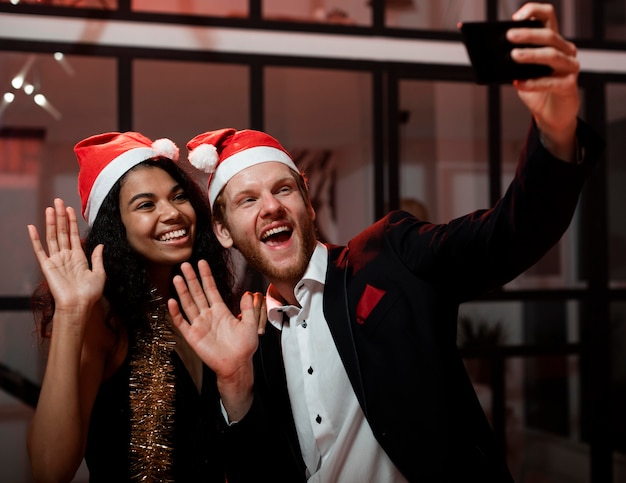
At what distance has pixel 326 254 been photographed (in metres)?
1.85

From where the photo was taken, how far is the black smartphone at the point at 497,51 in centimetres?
113

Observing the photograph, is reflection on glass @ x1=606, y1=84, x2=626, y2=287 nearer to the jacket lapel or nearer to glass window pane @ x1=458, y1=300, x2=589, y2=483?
glass window pane @ x1=458, y1=300, x2=589, y2=483

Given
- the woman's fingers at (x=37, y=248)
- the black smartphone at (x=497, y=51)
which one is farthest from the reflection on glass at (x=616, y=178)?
the woman's fingers at (x=37, y=248)

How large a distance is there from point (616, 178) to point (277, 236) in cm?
310

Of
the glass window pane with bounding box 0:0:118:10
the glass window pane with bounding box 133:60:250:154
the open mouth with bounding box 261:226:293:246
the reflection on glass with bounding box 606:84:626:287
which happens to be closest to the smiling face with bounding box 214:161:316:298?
the open mouth with bounding box 261:226:293:246

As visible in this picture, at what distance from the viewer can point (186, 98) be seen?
3453 mm

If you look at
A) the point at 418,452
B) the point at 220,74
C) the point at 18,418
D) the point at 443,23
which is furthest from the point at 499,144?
the point at 18,418

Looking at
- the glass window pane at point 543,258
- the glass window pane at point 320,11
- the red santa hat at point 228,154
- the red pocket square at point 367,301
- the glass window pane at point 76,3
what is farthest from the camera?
the glass window pane at point 543,258

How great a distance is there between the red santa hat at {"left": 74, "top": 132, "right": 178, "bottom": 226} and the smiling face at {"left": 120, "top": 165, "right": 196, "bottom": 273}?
4 centimetres

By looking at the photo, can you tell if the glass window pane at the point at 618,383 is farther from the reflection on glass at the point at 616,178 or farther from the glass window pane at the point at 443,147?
the glass window pane at the point at 443,147

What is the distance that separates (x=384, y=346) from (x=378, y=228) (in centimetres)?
31

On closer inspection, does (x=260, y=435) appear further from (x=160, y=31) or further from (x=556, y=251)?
→ (x=556, y=251)

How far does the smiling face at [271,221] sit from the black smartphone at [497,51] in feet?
2.51

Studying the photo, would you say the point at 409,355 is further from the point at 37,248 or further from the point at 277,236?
the point at 37,248
